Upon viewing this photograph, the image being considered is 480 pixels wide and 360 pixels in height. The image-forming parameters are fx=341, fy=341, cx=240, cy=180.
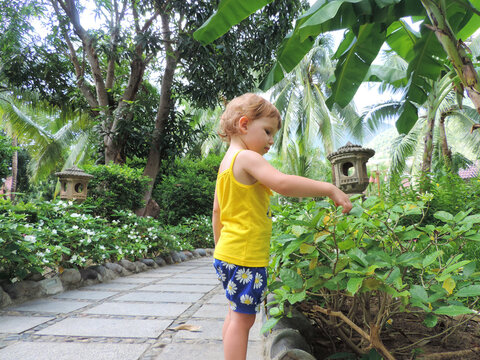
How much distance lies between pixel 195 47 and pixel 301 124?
39.5 feet

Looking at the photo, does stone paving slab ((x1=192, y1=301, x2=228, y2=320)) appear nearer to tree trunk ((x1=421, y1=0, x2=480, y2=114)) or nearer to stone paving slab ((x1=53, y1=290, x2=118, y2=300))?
stone paving slab ((x1=53, y1=290, x2=118, y2=300))

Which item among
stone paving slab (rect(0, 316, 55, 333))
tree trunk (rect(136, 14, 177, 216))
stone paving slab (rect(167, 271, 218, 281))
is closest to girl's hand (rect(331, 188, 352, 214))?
stone paving slab (rect(0, 316, 55, 333))

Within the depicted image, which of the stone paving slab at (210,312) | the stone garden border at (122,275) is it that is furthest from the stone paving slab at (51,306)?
the stone paving slab at (210,312)

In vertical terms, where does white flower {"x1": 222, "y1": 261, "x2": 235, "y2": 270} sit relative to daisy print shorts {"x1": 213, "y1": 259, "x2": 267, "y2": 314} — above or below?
above

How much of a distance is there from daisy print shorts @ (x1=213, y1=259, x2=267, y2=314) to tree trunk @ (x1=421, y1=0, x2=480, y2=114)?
176cm

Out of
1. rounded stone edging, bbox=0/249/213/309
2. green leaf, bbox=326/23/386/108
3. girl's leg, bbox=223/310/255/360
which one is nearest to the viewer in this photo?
Result: girl's leg, bbox=223/310/255/360

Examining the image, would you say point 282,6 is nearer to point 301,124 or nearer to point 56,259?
point 56,259

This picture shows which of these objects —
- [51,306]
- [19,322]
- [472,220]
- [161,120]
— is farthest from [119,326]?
[161,120]

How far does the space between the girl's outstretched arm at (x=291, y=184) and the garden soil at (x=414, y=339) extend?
1.89 ft

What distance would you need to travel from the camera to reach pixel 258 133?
64.4 inches

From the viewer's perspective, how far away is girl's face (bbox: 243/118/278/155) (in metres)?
1.64

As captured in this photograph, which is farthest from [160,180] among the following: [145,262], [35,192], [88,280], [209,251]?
[35,192]

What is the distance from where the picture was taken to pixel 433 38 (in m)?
3.38

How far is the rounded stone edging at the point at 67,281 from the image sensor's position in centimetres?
294
